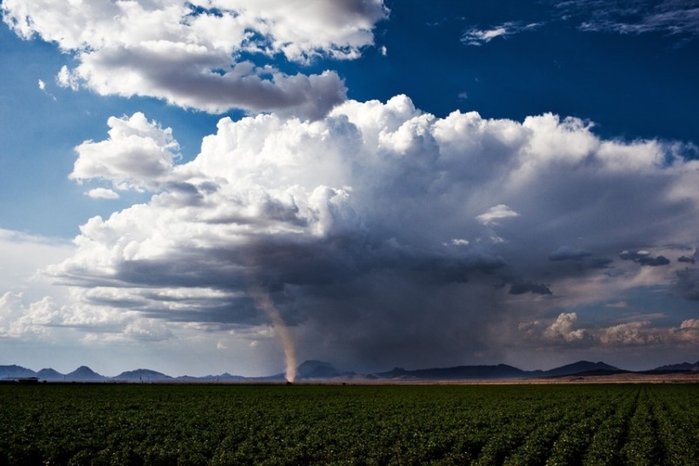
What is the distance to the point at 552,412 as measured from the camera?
202 ft

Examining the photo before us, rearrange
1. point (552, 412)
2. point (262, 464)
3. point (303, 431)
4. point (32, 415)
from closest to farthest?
point (262, 464) → point (303, 431) → point (32, 415) → point (552, 412)

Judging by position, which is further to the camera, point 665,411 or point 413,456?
point 665,411

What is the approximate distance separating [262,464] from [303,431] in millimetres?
13487

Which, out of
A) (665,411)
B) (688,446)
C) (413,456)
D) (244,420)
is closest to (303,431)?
(244,420)

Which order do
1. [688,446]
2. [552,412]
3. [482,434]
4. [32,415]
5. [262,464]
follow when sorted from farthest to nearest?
1. [552,412]
2. [32,415]
3. [482,434]
4. [688,446]
5. [262,464]

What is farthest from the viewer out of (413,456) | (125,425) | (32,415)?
(32,415)

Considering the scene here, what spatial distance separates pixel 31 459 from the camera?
108ft

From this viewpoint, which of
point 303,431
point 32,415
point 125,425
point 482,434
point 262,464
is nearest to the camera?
point 262,464

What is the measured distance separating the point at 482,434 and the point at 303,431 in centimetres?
1284

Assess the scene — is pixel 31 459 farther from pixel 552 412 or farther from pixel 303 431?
pixel 552 412

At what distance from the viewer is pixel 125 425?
47500 mm

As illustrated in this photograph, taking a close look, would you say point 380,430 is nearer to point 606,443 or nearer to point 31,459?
point 606,443

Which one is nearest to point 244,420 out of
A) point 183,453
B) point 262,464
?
point 183,453

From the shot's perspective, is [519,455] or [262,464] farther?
[519,455]
